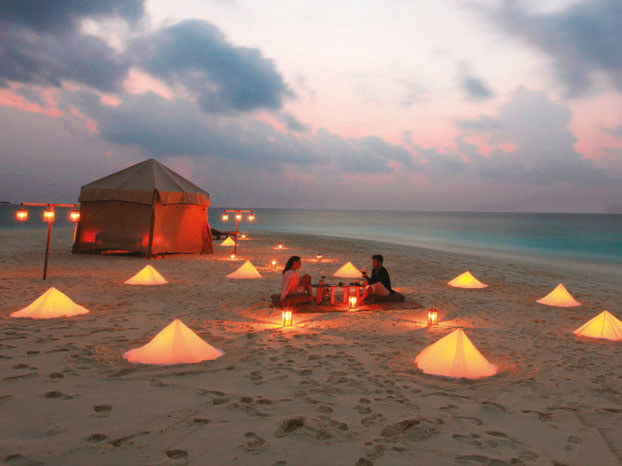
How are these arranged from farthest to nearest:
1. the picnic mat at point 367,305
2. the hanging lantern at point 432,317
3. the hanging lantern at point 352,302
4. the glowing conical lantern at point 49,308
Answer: the hanging lantern at point 352,302 < the picnic mat at point 367,305 < the hanging lantern at point 432,317 < the glowing conical lantern at point 49,308

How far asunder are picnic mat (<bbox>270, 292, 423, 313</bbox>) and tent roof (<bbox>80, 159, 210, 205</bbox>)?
963 cm

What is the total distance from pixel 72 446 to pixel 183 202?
580 inches

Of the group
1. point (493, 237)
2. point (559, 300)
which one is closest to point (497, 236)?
point (493, 237)

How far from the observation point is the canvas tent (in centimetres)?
1593

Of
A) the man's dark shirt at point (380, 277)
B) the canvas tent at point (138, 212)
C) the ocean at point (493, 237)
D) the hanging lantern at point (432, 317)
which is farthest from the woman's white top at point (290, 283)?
the ocean at point (493, 237)

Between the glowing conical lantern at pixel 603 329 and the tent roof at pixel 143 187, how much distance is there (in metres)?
14.6

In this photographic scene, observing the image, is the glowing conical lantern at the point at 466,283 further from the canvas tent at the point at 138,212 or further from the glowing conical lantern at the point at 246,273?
the canvas tent at the point at 138,212

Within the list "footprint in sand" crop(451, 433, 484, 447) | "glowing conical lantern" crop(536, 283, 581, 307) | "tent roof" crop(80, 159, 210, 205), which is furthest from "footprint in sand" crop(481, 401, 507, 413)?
"tent roof" crop(80, 159, 210, 205)

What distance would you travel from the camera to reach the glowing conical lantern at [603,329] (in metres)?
6.27

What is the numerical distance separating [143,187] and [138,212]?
1.06 m

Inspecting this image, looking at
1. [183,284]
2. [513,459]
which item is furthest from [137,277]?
[513,459]

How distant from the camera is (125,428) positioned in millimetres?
3166

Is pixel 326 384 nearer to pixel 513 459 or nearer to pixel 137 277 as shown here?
pixel 513 459

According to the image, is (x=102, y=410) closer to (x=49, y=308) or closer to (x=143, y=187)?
(x=49, y=308)
